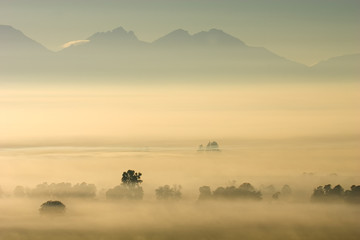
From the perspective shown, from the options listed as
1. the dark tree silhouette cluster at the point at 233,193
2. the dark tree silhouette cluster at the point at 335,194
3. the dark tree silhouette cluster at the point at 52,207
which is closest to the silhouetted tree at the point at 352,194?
the dark tree silhouette cluster at the point at 335,194

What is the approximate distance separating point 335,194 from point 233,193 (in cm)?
662

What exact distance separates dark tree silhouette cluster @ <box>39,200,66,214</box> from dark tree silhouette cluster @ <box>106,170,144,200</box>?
11.9 feet

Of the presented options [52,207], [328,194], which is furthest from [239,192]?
[52,207]

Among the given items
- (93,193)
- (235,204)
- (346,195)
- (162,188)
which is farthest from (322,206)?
(93,193)

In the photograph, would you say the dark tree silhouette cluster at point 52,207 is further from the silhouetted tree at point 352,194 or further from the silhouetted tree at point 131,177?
the silhouetted tree at point 352,194

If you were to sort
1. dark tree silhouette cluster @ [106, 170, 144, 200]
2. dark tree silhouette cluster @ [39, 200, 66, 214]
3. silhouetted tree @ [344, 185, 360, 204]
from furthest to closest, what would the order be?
dark tree silhouette cluster @ [106, 170, 144, 200]
dark tree silhouette cluster @ [39, 200, 66, 214]
silhouetted tree @ [344, 185, 360, 204]

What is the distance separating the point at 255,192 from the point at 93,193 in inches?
420

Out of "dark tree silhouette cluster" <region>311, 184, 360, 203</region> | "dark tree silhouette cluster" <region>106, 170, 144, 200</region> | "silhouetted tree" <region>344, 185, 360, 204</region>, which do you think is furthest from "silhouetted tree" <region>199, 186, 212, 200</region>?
"silhouetted tree" <region>344, 185, 360, 204</region>

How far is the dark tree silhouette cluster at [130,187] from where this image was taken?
5575 cm

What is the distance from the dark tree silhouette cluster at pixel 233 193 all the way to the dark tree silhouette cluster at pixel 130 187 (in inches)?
171

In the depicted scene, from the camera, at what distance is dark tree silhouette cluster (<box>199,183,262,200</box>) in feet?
188

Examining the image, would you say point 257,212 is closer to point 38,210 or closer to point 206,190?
point 206,190

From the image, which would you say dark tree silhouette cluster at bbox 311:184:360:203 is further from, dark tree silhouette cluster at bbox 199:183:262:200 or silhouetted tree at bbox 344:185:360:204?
dark tree silhouette cluster at bbox 199:183:262:200

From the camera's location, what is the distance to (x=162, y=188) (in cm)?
5756
